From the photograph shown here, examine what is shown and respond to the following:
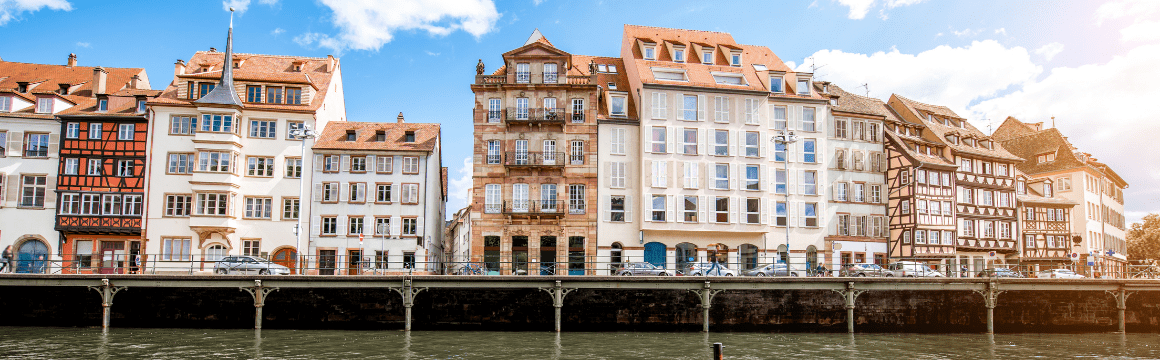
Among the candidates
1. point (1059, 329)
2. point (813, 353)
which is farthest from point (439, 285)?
point (1059, 329)

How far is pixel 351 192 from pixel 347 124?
5.40 metres

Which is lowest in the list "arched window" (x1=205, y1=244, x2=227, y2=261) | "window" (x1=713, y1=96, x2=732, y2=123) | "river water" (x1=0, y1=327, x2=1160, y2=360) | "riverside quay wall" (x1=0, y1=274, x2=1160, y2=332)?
"river water" (x1=0, y1=327, x2=1160, y2=360)

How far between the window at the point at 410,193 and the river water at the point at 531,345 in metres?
15.7

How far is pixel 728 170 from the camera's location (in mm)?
53125

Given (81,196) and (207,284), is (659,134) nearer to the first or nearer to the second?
(207,284)

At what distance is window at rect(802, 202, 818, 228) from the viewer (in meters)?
54.7

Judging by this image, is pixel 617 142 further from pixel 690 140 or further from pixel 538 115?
pixel 538 115

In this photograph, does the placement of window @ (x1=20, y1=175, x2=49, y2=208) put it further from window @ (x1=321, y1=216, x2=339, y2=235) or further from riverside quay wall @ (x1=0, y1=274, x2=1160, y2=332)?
window @ (x1=321, y1=216, x2=339, y2=235)

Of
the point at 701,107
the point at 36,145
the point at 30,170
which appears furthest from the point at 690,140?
the point at 30,170

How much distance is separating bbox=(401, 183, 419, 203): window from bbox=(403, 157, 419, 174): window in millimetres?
821

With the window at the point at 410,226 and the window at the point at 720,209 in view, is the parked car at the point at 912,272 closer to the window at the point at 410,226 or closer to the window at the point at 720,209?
the window at the point at 720,209

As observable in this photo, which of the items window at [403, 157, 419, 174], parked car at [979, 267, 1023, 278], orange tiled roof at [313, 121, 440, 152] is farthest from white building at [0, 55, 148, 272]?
parked car at [979, 267, 1023, 278]

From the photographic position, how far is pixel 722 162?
5312 centimetres

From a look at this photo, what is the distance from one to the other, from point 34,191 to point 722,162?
41.1 m
